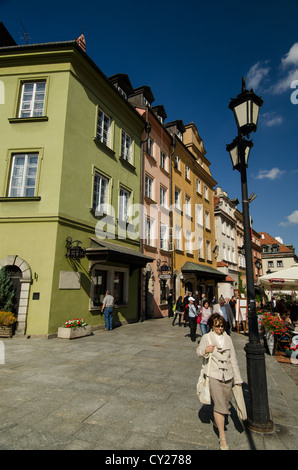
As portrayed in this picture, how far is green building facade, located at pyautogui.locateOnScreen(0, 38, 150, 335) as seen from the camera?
10469 mm

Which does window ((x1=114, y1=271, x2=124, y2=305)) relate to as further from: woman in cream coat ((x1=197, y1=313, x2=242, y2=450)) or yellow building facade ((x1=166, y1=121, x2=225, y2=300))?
woman in cream coat ((x1=197, y1=313, x2=242, y2=450))

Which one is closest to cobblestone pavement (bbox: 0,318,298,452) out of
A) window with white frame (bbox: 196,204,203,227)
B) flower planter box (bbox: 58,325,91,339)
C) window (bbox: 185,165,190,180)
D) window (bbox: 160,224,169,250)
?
flower planter box (bbox: 58,325,91,339)

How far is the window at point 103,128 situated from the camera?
14.1 m

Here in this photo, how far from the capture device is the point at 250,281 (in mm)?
4457

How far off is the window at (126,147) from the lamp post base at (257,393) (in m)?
13.8

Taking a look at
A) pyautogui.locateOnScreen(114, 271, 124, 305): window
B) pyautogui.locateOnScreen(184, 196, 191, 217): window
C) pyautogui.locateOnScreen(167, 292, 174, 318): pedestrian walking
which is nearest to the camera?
pyautogui.locateOnScreen(114, 271, 124, 305): window

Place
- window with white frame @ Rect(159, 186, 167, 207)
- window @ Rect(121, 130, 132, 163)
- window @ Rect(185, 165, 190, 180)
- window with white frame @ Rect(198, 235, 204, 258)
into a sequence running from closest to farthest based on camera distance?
window @ Rect(121, 130, 132, 163)
window with white frame @ Rect(159, 186, 167, 207)
window @ Rect(185, 165, 190, 180)
window with white frame @ Rect(198, 235, 204, 258)

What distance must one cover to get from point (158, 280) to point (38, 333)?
1009 centimetres

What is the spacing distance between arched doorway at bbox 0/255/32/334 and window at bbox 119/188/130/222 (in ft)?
20.1

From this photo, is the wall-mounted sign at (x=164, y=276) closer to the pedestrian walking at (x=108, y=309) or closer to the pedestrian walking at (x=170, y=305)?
the pedestrian walking at (x=170, y=305)

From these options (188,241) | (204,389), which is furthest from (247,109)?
(188,241)

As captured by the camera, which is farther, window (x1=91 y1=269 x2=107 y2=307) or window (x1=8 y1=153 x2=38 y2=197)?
window (x1=91 y1=269 x2=107 y2=307)

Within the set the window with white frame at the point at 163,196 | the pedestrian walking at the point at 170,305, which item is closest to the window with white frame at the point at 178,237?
the window with white frame at the point at 163,196

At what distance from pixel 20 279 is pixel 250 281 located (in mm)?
8764
